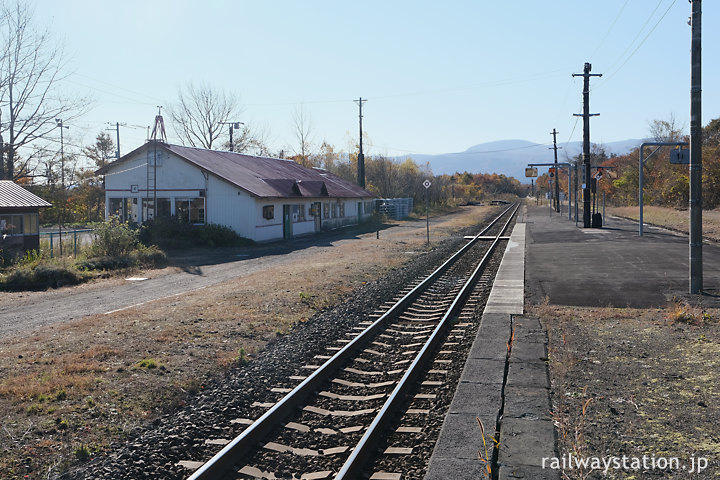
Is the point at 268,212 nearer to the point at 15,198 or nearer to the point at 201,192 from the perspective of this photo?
the point at 201,192

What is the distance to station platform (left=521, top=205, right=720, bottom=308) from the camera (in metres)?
14.1

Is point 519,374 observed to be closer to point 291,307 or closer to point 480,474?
point 480,474

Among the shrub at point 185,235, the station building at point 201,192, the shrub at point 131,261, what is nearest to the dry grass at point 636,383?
the shrub at point 131,261

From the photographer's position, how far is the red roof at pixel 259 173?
109ft

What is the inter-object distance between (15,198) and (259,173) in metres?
17.7

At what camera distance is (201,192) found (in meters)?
33.0

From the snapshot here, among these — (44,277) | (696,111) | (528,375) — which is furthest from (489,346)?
(44,277)

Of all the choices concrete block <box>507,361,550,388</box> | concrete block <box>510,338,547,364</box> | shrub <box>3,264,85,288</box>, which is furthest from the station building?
concrete block <box>507,361,550,388</box>

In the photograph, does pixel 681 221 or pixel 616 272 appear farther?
pixel 681 221

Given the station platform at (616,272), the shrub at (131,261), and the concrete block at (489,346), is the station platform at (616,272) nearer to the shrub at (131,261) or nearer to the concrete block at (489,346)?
the concrete block at (489,346)

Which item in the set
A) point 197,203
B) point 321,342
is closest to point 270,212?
point 197,203

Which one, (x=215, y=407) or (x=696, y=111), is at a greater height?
(x=696, y=111)

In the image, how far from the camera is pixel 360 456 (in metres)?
5.70

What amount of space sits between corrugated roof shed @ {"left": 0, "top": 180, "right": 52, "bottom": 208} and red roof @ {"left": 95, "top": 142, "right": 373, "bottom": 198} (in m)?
9.88
